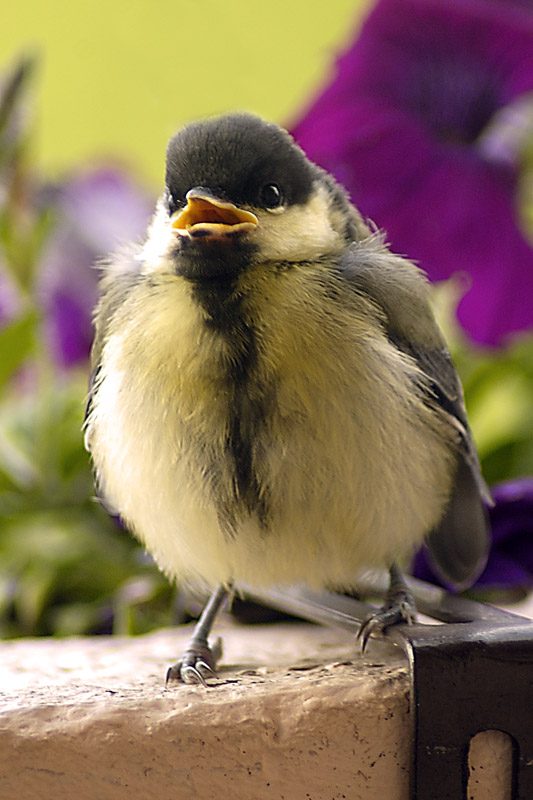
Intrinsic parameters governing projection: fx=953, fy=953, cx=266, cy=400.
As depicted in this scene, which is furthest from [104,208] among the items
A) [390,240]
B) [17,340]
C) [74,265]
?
[390,240]

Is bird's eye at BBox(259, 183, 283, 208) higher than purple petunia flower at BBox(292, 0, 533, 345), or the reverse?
purple petunia flower at BBox(292, 0, 533, 345)

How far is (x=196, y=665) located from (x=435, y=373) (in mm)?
239

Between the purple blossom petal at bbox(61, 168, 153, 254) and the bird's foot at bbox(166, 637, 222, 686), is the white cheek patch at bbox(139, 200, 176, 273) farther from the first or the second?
the purple blossom petal at bbox(61, 168, 153, 254)

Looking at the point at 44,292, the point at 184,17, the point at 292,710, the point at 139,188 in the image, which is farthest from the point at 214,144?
the point at 184,17

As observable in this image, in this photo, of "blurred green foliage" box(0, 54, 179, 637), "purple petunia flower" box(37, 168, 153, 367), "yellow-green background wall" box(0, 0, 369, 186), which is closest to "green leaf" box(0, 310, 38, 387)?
"blurred green foliage" box(0, 54, 179, 637)

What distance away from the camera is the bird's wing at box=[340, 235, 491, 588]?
571 mm

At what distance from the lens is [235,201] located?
20.4 inches

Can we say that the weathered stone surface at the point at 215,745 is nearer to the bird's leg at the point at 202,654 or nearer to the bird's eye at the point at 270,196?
the bird's leg at the point at 202,654

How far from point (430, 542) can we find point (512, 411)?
0.97 ft

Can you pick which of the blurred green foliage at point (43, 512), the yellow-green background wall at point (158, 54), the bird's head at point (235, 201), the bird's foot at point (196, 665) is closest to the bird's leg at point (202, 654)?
the bird's foot at point (196, 665)

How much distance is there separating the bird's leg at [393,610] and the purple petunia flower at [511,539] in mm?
121

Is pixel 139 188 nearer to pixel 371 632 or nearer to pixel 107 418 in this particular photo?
pixel 107 418

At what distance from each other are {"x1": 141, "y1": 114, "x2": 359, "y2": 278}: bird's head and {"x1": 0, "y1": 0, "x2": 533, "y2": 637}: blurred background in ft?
0.45

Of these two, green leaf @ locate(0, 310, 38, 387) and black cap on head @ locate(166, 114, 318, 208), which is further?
green leaf @ locate(0, 310, 38, 387)
